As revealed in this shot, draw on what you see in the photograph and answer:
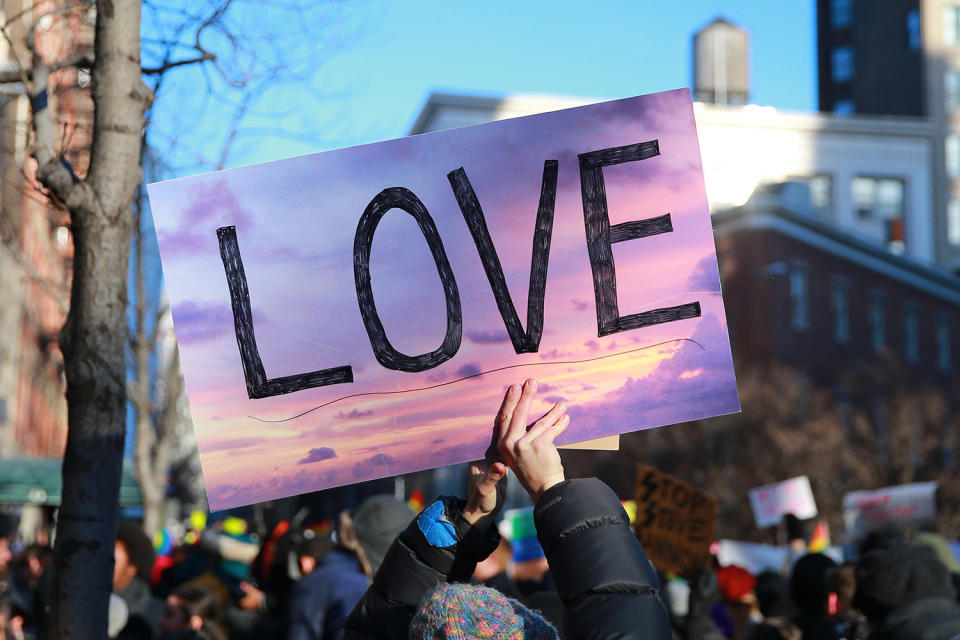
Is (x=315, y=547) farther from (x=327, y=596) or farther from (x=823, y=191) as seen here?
(x=823, y=191)

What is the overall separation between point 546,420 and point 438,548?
37 cm

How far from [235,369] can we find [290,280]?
250 millimetres

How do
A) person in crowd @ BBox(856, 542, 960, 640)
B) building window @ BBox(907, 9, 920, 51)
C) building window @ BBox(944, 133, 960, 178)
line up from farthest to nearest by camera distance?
building window @ BBox(907, 9, 920, 51) → building window @ BBox(944, 133, 960, 178) → person in crowd @ BBox(856, 542, 960, 640)

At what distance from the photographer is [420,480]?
48.1m

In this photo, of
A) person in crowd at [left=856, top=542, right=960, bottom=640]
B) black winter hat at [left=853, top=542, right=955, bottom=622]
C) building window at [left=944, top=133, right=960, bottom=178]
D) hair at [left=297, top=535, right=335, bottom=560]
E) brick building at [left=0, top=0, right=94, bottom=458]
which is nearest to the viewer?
person in crowd at [left=856, top=542, right=960, bottom=640]

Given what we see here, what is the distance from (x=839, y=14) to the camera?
75.4m

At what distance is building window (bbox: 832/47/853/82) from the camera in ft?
249

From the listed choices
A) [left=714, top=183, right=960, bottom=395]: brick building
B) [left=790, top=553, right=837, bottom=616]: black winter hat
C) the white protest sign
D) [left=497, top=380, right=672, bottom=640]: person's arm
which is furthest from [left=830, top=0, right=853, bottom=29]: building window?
[left=497, top=380, right=672, bottom=640]: person's arm

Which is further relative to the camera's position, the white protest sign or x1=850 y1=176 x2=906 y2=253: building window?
x1=850 y1=176 x2=906 y2=253: building window

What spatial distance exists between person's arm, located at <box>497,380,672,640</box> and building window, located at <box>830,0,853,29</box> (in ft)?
255

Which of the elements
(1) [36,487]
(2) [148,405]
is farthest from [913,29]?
(1) [36,487]

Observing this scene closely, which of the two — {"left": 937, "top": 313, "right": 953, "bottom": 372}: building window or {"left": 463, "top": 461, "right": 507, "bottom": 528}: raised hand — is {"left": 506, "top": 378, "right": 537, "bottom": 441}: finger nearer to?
{"left": 463, "top": 461, "right": 507, "bottom": 528}: raised hand

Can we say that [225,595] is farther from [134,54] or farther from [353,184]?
[353,184]

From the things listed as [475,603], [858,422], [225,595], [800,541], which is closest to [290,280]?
[475,603]
